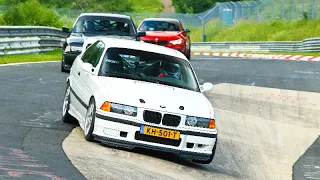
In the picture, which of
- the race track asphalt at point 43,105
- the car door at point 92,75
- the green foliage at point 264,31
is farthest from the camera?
the green foliage at point 264,31

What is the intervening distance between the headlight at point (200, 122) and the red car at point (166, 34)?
20.4 metres

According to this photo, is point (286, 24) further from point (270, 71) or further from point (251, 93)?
point (251, 93)

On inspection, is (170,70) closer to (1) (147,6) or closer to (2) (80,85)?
(2) (80,85)

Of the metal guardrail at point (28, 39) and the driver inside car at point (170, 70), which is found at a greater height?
the driver inside car at point (170, 70)

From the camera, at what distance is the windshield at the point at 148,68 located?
12773mm

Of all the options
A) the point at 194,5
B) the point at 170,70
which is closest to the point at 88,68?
the point at 170,70

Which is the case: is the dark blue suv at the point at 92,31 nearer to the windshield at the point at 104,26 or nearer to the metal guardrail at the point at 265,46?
the windshield at the point at 104,26

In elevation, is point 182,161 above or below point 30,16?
above

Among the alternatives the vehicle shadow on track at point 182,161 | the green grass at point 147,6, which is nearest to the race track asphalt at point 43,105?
the vehicle shadow on track at point 182,161

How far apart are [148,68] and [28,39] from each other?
65.1 feet

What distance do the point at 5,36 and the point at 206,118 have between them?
63.9ft

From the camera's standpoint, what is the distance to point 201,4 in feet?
396

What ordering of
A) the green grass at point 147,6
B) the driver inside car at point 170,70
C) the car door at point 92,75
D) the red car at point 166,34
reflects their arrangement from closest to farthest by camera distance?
the car door at point 92,75
the driver inside car at point 170,70
the red car at point 166,34
the green grass at point 147,6

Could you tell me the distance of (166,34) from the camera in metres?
32.6
